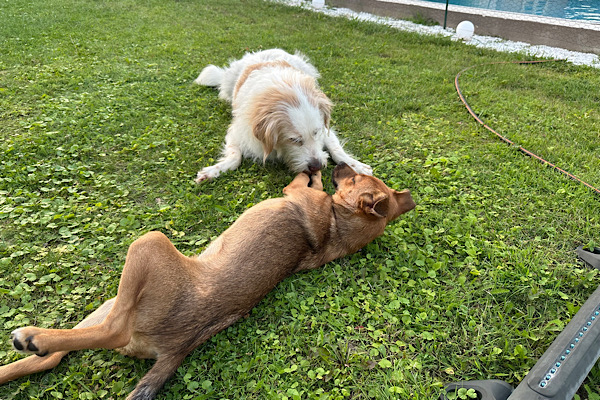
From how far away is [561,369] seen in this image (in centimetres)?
223

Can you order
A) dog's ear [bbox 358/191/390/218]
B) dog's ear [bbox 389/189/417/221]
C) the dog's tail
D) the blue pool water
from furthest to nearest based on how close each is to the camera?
the blue pool water, the dog's tail, dog's ear [bbox 389/189/417/221], dog's ear [bbox 358/191/390/218]

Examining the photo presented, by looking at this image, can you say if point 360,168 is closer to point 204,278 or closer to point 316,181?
point 316,181

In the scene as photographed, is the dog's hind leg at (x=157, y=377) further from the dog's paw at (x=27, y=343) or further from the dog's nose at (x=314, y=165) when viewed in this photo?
the dog's nose at (x=314, y=165)

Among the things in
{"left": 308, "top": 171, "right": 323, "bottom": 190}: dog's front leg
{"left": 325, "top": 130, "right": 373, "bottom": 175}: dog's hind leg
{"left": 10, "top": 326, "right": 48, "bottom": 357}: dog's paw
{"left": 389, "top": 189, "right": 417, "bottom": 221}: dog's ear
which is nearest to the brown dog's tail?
{"left": 10, "top": 326, "right": 48, "bottom": 357}: dog's paw

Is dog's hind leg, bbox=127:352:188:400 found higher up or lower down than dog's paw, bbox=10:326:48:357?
lower down

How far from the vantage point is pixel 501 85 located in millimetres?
6711

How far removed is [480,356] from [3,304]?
11.9ft

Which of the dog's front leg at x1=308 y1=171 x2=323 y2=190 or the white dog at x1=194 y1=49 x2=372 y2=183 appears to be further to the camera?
the white dog at x1=194 y1=49 x2=372 y2=183

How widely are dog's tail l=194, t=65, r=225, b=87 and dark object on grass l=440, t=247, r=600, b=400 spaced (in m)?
5.80

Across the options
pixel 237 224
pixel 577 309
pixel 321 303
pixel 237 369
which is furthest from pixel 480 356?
pixel 237 224

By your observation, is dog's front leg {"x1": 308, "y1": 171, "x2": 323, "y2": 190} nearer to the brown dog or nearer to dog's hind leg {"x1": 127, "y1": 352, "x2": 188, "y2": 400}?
the brown dog

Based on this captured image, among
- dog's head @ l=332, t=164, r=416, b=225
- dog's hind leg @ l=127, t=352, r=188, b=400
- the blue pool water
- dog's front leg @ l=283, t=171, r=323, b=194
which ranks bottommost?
dog's hind leg @ l=127, t=352, r=188, b=400

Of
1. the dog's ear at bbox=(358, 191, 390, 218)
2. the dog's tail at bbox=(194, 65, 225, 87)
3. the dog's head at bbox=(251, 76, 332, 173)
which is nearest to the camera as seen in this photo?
the dog's ear at bbox=(358, 191, 390, 218)

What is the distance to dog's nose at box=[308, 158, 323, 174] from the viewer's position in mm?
4387
